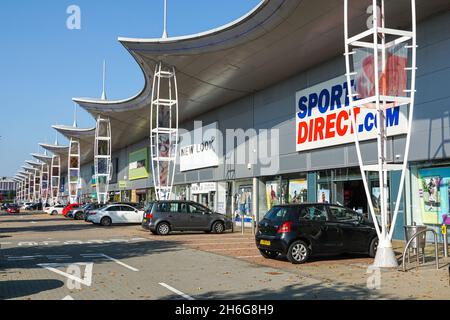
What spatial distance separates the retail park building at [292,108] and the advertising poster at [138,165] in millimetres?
Answer: 15411

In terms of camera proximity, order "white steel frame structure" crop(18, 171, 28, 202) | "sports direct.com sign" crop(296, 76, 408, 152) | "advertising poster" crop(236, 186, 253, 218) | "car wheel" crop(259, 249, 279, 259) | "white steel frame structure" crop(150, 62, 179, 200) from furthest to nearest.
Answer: "white steel frame structure" crop(18, 171, 28, 202)
"white steel frame structure" crop(150, 62, 179, 200)
"advertising poster" crop(236, 186, 253, 218)
"sports direct.com sign" crop(296, 76, 408, 152)
"car wheel" crop(259, 249, 279, 259)

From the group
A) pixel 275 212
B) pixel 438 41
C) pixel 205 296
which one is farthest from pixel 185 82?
pixel 205 296

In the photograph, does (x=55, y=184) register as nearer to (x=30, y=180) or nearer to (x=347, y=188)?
(x=30, y=180)

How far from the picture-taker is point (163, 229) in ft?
75.1

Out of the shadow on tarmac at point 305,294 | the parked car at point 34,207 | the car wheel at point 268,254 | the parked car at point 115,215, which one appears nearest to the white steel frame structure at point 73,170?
the parked car at point 34,207

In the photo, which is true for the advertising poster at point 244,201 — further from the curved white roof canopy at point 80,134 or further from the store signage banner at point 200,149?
the curved white roof canopy at point 80,134

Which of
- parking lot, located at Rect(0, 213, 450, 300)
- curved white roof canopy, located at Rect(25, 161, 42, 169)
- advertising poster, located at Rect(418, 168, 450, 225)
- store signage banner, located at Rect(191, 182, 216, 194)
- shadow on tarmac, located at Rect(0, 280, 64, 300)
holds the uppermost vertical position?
curved white roof canopy, located at Rect(25, 161, 42, 169)

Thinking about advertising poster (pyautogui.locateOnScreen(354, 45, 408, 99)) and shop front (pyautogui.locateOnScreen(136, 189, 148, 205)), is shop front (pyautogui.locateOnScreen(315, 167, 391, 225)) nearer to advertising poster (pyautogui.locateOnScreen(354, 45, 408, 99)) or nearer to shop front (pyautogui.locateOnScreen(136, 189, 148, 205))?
advertising poster (pyautogui.locateOnScreen(354, 45, 408, 99))

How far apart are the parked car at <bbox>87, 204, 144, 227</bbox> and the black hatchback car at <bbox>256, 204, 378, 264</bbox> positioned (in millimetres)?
20096

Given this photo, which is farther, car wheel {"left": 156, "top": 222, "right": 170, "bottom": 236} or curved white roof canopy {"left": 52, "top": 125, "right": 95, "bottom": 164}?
curved white roof canopy {"left": 52, "top": 125, "right": 95, "bottom": 164}

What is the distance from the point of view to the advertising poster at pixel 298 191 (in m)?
24.6

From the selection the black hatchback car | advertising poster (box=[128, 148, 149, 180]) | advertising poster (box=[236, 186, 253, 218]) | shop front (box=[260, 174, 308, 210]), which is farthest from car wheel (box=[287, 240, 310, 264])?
advertising poster (box=[128, 148, 149, 180])

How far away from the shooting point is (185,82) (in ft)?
106

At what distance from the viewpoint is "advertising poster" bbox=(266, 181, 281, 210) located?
89.7 feet
